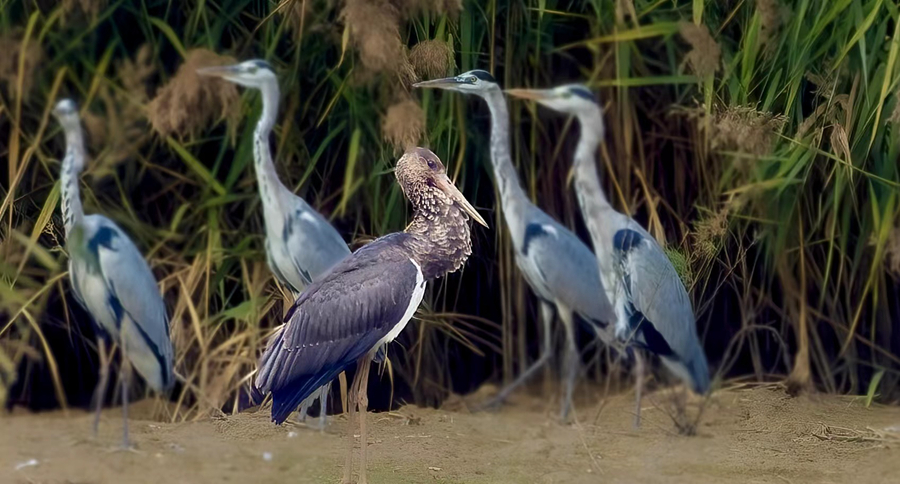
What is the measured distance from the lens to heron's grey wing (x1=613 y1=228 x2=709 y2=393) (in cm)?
475

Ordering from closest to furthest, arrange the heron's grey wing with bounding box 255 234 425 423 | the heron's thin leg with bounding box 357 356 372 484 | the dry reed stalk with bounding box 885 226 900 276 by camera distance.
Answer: the heron's grey wing with bounding box 255 234 425 423 → the heron's thin leg with bounding box 357 356 372 484 → the dry reed stalk with bounding box 885 226 900 276

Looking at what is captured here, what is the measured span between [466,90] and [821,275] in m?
1.64

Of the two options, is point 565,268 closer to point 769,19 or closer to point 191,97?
point 769,19

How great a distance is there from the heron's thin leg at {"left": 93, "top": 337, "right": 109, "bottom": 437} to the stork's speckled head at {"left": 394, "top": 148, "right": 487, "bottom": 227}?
1234 millimetres

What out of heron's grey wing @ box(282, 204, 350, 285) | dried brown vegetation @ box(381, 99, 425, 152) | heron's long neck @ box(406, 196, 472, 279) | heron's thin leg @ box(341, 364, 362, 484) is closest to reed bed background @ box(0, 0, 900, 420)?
dried brown vegetation @ box(381, 99, 425, 152)

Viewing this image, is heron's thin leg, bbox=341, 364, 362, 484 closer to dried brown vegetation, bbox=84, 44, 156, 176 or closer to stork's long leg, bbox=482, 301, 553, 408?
stork's long leg, bbox=482, 301, 553, 408

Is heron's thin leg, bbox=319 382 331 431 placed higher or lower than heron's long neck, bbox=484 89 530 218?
lower

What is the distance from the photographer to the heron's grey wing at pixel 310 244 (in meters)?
4.77

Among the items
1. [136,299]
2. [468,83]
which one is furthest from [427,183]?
[136,299]

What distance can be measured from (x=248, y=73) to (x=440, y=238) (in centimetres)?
90

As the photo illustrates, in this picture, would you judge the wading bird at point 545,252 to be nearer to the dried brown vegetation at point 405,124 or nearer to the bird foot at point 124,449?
the dried brown vegetation at point 405,124

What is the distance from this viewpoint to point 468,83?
4703mm

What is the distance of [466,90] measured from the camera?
4715 mm

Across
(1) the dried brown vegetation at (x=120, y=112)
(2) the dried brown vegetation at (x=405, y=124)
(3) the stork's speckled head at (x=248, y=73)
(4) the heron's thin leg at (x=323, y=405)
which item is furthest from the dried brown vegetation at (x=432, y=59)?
(4) the heron's thin leg at (x=323, y=405)
